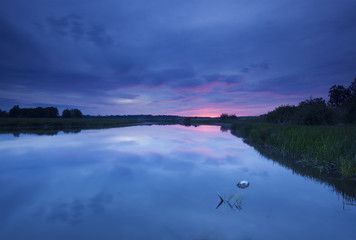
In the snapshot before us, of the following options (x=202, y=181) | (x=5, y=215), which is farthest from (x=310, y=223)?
(x=5, y=215)

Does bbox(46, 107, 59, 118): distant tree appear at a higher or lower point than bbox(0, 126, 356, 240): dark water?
higher

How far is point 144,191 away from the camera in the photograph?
576 cm

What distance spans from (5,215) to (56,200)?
1.07m

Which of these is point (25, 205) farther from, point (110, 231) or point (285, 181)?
point (285, 181)

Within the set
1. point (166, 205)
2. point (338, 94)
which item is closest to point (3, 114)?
point (166, 205)

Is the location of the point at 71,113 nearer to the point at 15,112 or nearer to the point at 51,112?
the point at 51,112

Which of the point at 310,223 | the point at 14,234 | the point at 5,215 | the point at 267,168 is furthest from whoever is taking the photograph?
the point at 267,168

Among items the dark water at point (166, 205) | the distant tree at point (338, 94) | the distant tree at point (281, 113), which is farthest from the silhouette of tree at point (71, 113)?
the distant tree at point (338, 94)

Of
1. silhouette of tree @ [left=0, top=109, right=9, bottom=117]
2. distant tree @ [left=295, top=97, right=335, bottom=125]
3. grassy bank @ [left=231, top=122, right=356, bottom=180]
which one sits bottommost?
grassy bank @ [left=231, top=122, right=356, bottom=180]

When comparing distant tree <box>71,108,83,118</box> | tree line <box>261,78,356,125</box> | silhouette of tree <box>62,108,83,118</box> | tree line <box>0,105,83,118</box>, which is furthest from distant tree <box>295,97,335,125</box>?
distant tree <box>71,108,83,118</box>

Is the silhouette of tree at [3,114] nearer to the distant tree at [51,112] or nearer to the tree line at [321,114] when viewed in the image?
the distant tree at [51,112]

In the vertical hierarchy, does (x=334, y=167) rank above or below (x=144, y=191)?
above

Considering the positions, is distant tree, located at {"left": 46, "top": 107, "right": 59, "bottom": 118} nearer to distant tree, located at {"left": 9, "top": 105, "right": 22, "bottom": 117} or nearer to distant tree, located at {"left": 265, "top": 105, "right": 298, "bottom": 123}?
distant tree, located at {"left": 9, "top": 105, "right": 22, "bottom": 117}

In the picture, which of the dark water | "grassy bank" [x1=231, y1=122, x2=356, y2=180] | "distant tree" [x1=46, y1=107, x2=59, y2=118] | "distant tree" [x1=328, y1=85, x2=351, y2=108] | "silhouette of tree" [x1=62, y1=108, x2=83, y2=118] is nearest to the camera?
the dark water
